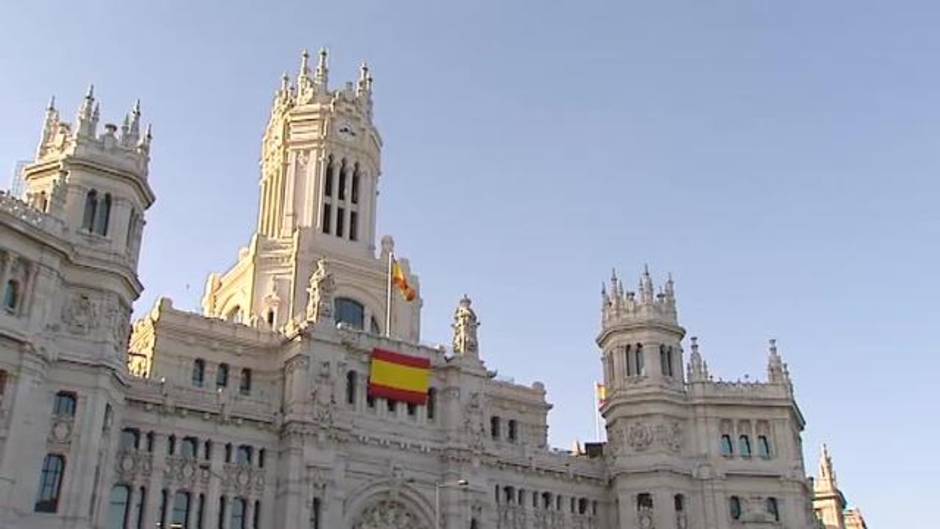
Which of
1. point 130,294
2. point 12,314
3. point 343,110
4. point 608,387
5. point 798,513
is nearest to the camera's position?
point 12,314

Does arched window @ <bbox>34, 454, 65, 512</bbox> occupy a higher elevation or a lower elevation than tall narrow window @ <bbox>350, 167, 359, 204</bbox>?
lower

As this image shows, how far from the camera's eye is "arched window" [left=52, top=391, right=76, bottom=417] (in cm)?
5578

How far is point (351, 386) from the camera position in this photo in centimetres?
7194

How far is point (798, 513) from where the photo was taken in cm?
7919

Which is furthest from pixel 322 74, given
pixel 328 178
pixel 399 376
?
pixel 399 376

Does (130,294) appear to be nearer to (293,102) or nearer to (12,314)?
(12,314)

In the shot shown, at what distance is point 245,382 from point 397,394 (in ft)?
34.3

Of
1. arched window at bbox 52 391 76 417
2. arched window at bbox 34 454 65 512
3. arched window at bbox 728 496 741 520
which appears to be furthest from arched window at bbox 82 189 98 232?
arched window at bbox 728 496 741 520

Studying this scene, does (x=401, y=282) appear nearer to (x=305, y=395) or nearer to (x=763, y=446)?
(x=305, y=395)

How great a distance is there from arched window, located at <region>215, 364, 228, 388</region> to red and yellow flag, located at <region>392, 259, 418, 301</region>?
16333mm

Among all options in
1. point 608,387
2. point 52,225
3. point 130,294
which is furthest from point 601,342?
point 52,225

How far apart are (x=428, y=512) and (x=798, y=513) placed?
28887 mm

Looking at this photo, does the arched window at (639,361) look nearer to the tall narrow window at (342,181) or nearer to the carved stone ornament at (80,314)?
the tall narrow window at (342,181)

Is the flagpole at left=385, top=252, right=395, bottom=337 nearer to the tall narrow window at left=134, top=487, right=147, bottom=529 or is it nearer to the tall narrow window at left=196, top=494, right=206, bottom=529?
the tall narrow window at left=196, top=494, right=206, bottom=529
